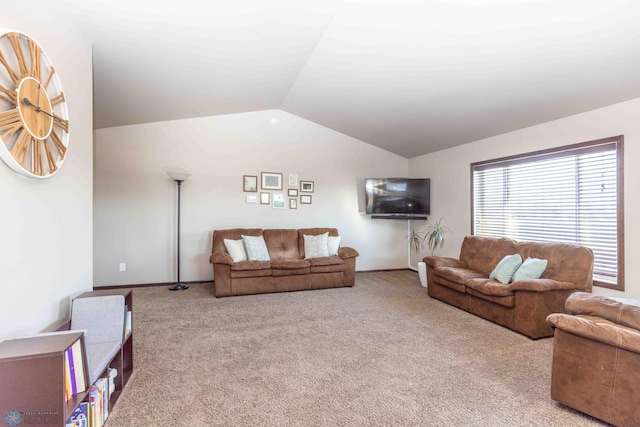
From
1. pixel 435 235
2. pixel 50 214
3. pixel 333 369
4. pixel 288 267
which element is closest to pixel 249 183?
pixel 288 267

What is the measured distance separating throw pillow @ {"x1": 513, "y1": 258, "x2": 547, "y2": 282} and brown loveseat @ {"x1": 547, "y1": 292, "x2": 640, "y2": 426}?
140cm

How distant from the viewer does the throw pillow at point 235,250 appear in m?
4.63

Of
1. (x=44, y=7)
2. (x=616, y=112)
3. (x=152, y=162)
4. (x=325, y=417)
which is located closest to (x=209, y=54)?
(x=44, y=7)

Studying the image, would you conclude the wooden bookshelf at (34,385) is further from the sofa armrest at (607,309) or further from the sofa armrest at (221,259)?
the sofa armrest at (221,259)

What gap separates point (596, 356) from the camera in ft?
5.56

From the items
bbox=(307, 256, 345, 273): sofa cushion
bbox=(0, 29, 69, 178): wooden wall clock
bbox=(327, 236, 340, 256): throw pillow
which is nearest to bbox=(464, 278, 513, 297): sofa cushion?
bbox=(307, 256, 345, 273): sofa cushion

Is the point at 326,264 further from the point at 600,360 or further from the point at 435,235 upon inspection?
the point at 600,360

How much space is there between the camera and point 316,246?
512 cm

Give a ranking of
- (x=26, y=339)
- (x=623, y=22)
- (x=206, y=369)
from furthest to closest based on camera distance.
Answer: (x=206, y=369) → (x=623, y=22) → (x=26, y=339)

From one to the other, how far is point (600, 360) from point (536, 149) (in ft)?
9.95

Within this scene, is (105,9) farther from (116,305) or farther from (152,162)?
(152,162)

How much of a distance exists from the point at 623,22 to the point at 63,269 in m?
4.10

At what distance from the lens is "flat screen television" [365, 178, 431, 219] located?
5.72 meters

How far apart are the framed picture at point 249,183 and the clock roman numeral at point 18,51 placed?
386 centimetres
